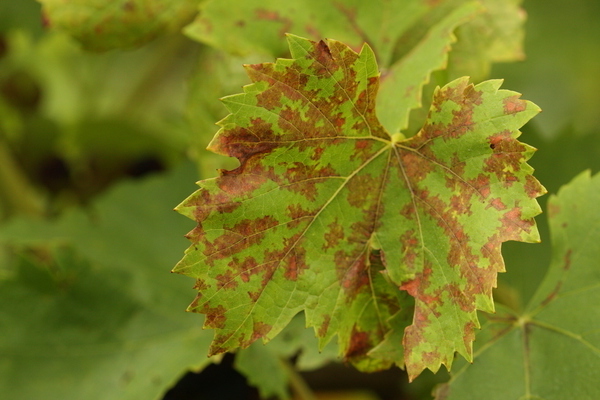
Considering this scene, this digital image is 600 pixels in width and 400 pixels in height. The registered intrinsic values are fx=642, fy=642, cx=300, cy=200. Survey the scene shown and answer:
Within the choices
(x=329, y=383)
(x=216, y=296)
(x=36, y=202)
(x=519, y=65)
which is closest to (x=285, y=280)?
(x=216, y=296)

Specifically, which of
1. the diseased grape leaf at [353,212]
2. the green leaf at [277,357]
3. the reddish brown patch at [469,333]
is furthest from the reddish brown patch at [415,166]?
the green leaf at [277,357]

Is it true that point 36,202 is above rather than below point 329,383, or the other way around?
above

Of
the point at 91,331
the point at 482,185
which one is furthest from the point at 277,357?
the point at 482,185

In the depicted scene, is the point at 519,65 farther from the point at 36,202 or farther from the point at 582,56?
the point at 36,202

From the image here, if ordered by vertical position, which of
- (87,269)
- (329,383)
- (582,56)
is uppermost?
(582,56)

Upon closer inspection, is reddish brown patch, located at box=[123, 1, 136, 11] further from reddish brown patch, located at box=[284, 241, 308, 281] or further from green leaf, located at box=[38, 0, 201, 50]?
reddish brown patch, located at box=[284, 241, 308, 281]

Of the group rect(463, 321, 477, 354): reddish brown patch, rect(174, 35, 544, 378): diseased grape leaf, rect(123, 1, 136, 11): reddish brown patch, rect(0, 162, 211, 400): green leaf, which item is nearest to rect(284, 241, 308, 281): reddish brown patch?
rect(174, 35, 544, 378): diseased grape leaf

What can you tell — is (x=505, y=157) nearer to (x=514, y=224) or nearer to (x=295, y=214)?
(x=514, y=224)

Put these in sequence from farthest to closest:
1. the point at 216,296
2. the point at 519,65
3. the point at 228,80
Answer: the point at 519,65 < the point at 228,80 < the point at 216,296
